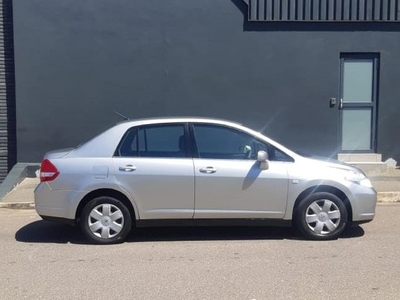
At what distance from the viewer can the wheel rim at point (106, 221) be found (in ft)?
24.3

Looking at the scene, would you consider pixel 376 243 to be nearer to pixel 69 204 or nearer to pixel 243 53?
pixel 69 204

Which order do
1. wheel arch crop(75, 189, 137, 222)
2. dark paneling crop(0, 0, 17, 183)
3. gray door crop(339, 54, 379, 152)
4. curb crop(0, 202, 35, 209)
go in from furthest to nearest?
dark paneling crop(0, 0, 17, 183) → gray door crop(339, 54, 379, 152) → curb crop(0, 202, 35, 209) → wheel arch crop(75, 189, 137, 222)

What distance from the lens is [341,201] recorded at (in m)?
7.52

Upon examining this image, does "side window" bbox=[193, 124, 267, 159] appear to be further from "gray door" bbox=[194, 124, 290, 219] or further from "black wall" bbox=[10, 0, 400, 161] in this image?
"black wall" bbox=[10, 0, 400, 161]

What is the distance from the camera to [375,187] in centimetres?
1067

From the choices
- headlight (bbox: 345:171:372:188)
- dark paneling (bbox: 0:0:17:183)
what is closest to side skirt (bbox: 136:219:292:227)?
headlight (bbox: 345:171:372:188)

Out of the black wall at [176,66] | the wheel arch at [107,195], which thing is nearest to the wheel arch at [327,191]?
the wheel arch at [107,195]

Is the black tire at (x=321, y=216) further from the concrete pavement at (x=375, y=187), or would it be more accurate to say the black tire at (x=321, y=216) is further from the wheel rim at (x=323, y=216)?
the concrete pavement at (x=375, y=187)

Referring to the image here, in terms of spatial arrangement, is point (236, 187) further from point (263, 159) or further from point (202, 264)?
point (202, 264)

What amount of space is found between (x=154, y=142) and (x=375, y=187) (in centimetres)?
479

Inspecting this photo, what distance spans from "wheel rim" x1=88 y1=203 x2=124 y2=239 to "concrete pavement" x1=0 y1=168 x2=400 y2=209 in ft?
8.96

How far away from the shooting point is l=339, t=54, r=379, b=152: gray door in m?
12.4

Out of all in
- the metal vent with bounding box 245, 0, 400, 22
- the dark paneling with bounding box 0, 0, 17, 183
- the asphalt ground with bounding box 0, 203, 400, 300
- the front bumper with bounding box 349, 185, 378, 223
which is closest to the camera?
the asphalt ground with bounding box 0, 203, 400, 300

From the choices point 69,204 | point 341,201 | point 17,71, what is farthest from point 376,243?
point 17,71
